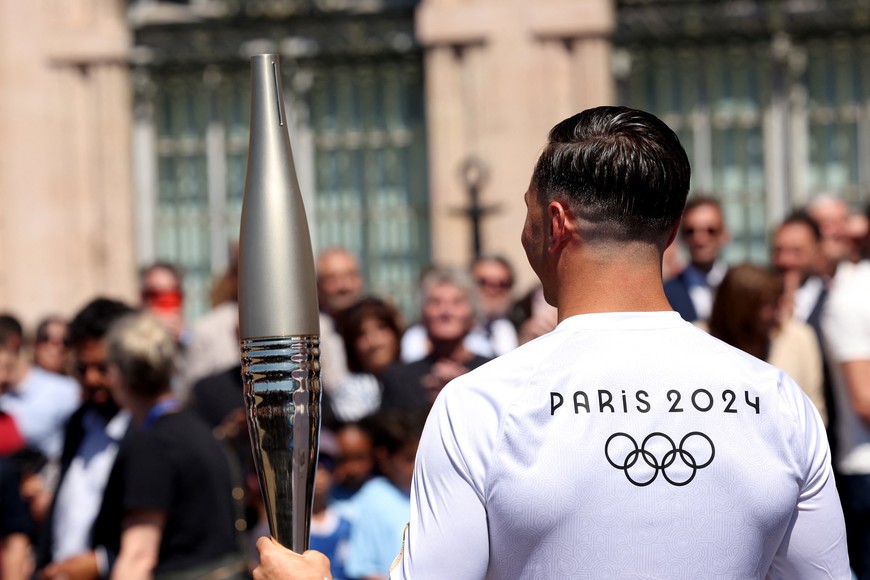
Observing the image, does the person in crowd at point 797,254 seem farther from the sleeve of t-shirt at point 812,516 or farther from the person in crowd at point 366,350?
the sleeve of t-shirt at point 812,516

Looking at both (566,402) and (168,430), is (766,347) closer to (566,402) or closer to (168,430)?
(168,430)

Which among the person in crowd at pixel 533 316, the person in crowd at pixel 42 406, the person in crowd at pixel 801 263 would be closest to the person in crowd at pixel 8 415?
the person in crowd at pixel 42 406

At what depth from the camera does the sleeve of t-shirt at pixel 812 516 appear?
2.15 m

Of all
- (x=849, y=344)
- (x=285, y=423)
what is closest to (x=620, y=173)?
(x=285, y=423)

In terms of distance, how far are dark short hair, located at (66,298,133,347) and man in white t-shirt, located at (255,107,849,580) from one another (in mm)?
3251

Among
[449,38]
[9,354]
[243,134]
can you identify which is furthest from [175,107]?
[9,354]

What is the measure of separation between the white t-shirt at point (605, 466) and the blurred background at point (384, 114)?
8053mm

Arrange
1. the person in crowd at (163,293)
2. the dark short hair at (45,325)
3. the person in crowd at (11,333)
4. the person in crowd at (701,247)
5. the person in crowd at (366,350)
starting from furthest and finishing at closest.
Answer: the dark short hair at (45,325) < the person in crowd at (163,293) < the person in crowd at (11,333) < the person in crowd at (366,350) < the person in crowd at (701,247)

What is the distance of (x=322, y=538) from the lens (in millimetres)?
5773

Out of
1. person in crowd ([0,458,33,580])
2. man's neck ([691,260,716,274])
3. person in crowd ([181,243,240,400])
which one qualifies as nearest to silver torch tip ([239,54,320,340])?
person in crowd ([0,458,33,580])

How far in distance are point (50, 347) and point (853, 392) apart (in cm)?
540

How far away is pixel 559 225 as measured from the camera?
214 centimetres

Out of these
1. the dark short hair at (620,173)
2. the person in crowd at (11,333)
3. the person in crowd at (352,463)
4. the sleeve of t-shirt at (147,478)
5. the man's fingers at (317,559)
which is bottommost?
the person in crowd at (352,463)

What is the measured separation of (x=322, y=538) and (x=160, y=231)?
6291 millimetres
